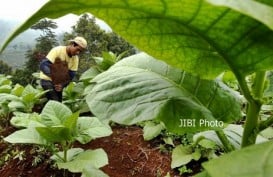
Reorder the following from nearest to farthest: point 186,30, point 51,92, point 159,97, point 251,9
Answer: point 251,9
point 186,30
point 159,97
point 51,92

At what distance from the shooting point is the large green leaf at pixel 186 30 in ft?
1.47

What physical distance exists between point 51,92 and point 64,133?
7.57 ft

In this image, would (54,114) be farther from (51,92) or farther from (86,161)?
(51,92)

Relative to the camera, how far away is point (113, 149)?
111 inches

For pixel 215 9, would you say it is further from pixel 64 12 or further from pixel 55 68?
pixel 55 68

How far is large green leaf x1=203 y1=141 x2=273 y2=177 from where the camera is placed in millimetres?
310

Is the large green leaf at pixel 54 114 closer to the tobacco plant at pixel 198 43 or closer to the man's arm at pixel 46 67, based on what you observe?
the tobacco plant at pixel 198 43

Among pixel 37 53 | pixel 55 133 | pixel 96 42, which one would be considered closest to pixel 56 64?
pixel 96 42

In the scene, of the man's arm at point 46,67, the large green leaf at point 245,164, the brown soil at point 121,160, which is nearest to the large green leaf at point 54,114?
the brown soil at point 121,160

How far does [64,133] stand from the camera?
222 centimetres

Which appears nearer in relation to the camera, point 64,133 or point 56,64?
point 64,133

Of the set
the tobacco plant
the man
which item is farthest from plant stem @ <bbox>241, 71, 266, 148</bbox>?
the man

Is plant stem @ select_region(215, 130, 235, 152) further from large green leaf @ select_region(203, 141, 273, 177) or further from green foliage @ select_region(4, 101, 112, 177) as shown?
green foliage @ select_region(4, 101, 112, 177)

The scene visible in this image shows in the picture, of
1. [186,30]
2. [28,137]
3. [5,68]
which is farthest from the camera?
[5,68]
